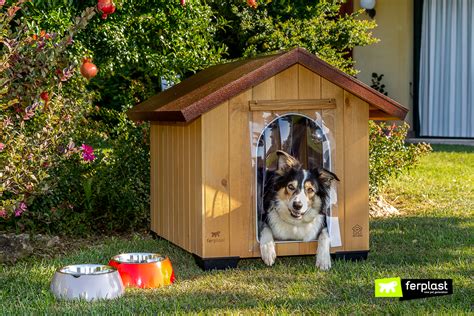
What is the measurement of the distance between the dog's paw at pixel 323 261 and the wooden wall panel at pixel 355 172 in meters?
0.27

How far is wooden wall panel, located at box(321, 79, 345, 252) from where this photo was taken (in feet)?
19.1

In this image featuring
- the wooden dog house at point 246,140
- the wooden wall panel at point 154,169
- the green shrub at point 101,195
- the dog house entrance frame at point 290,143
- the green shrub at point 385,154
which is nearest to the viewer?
the wooden dog house at point 246,140

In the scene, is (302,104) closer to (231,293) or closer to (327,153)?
(327,153)

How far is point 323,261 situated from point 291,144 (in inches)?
29.9

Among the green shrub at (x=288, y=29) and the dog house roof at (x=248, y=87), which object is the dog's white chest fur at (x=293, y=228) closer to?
the dog house roof at (x=248, y=87)

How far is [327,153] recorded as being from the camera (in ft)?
19.1

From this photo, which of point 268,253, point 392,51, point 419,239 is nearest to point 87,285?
point 268,253

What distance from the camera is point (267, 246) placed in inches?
223

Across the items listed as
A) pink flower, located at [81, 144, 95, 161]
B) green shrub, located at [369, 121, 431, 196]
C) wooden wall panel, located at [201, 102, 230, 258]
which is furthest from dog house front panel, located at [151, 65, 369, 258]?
green shrub, located at [369, 121, 431, 196]

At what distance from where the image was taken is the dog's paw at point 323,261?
18.5 feet

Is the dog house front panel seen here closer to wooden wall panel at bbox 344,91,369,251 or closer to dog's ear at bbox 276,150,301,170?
wooden wall panel at bbox 344,91,369,251

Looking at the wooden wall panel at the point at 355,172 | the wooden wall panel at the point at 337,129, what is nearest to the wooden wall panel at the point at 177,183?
the wooden wall panel at the point at 337,129

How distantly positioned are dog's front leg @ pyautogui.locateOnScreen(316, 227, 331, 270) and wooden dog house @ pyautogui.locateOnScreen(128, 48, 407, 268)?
0.11 metres

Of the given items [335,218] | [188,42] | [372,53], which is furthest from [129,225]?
[372,53]
